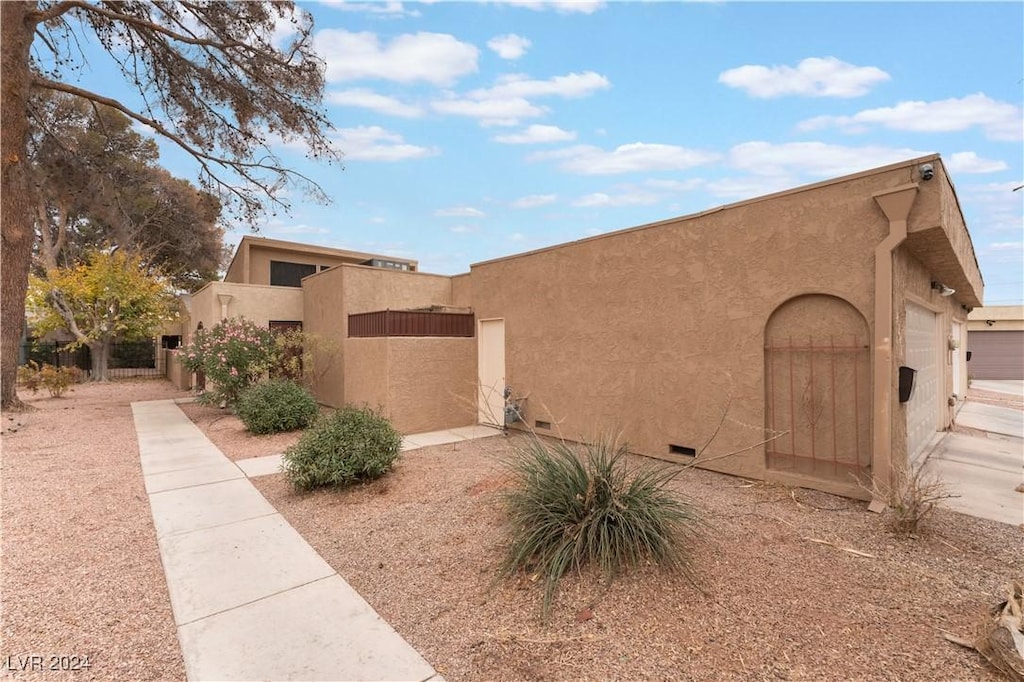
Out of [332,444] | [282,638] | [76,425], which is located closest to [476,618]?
[282,638]

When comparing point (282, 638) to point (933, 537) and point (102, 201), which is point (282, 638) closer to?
point (933, 537)

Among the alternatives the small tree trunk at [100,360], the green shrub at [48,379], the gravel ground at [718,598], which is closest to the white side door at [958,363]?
the gravel ground at [718,598]

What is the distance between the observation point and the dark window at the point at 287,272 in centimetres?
1778

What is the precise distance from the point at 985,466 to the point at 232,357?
13787 mm

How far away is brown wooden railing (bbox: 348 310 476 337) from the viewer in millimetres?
9141

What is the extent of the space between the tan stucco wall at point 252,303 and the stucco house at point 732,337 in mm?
4917

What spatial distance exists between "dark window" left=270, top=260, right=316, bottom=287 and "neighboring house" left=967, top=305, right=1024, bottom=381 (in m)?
30.1

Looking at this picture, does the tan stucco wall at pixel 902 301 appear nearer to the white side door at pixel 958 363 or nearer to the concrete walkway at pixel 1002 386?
the white side door at pixel 958 363

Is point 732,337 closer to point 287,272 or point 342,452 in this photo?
point 342,452

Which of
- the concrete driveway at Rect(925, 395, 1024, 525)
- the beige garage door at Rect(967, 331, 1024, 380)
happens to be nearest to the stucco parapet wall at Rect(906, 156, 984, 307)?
the concrete driveway at Rect(925, 395, 1024, 525)

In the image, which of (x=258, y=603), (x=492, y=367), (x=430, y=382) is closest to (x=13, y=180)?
(x=430, y=382)

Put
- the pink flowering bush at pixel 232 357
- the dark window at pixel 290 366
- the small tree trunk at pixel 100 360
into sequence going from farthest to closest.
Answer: the small tree trunk at pixel 100 360 → the dark window at pixel 290 366 → the pink flowering bush at pixel 232 357

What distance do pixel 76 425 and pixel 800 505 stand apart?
1356cm

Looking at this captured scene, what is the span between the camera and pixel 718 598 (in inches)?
120
